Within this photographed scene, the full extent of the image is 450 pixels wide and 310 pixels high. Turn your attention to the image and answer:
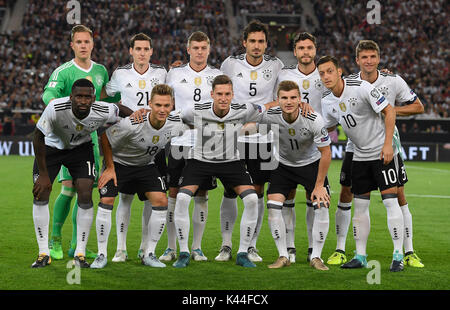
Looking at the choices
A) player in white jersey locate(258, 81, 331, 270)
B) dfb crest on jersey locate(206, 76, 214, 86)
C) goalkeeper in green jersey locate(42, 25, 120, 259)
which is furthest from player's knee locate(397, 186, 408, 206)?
goalkeeper in green jersey locate(42, 25, 120, 259)

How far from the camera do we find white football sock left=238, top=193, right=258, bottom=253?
→ 7152 millimetres

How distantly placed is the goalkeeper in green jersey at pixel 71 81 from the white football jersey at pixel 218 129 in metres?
1.16

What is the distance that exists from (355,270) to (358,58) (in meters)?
2.22

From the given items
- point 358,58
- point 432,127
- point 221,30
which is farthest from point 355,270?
point 221,30

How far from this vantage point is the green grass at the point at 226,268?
617 centimetres

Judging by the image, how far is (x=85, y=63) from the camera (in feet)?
25.4

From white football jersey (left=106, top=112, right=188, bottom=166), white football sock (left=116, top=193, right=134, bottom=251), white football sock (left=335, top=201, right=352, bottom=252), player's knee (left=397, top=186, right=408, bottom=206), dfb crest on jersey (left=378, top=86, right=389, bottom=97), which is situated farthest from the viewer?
white football sock (left=335, top=201, right=352, bottom=252)

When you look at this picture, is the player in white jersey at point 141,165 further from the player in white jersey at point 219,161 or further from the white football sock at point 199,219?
the white football sock at point 199,219

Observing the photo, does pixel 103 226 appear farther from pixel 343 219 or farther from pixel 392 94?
pixel 392 94

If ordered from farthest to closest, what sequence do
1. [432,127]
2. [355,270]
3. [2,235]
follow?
1. [432,127]
2. [2,235]
3. [355,270]

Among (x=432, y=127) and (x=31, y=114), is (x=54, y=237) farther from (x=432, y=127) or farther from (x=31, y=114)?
(x=432, y=127)

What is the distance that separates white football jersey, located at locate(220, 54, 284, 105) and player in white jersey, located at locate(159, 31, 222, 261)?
25cm

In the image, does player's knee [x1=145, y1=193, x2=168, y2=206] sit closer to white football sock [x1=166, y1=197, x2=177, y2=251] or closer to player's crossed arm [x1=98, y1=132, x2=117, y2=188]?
player's crossed arm [x1=98, y1=132, x2=117, y2=188]

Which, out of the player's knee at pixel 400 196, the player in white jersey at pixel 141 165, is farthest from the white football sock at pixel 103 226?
the player's knee at pixel 400 196
